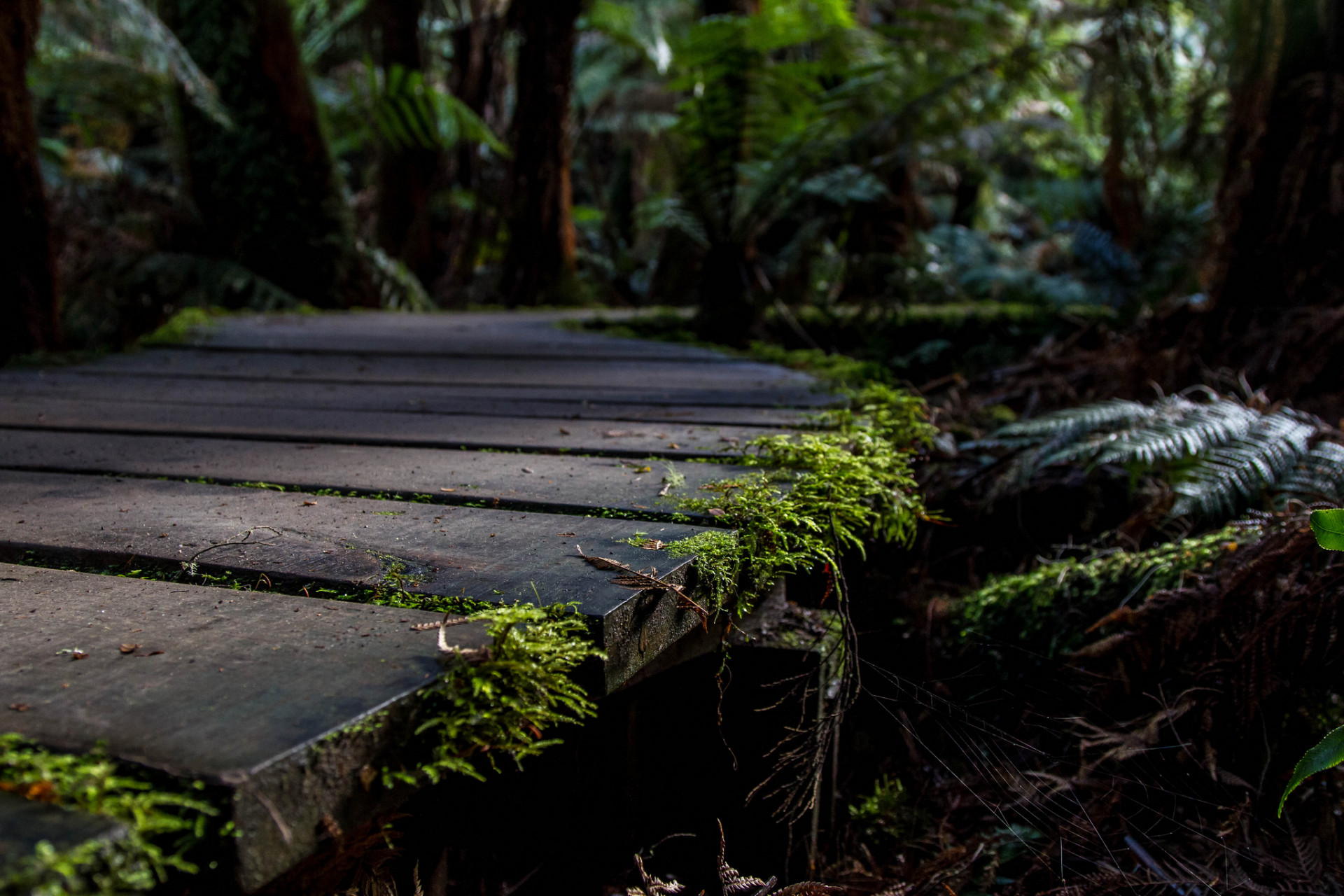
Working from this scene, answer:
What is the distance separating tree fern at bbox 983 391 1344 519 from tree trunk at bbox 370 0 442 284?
7497mm

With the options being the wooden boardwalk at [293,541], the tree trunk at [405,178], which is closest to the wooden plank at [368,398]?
the wooden boardwalk at [293,541]

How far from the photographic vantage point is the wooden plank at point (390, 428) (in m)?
1.71

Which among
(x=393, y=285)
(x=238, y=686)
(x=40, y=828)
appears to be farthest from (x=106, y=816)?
(x=393, y=285)

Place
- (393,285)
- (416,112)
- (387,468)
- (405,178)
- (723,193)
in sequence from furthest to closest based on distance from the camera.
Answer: (405,178)
(416,112)
(393,285)
(723,193)
(387,468)

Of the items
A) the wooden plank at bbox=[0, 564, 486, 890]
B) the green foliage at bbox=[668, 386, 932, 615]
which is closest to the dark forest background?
the green foliage at bbox=[668, 386, 932, 615]

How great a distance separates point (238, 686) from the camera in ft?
2.26

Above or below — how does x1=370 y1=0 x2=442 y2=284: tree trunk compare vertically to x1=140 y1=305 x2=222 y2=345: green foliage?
above

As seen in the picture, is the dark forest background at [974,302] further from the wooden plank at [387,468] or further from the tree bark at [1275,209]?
the wooden plank at [387,468]

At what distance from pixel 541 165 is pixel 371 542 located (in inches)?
214

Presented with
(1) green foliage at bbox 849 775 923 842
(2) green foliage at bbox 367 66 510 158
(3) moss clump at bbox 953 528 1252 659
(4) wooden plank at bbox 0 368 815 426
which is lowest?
(1) green foliage at bbox 849 775 923 842

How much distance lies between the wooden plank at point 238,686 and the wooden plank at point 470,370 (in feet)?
5.49

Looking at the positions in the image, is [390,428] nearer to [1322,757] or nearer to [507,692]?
[507,692]

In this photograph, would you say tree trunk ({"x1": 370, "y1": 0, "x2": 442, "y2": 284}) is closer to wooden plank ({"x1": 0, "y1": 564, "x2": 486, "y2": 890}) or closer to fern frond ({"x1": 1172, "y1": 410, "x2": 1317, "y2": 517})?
fern frond ({"x1": 1172, "y1": 410, "x2": 1317, "y2": 517})

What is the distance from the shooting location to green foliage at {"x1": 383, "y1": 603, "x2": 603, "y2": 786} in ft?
2.30
